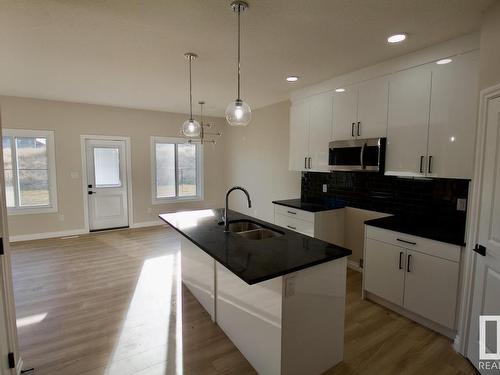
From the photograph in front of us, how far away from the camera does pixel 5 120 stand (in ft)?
15.0

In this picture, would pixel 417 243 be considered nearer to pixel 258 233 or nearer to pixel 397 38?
pixel 258 233

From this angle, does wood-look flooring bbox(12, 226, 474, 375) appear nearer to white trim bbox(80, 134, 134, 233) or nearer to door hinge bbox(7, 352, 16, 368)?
door hinge bbox(7, 352, 16, 368)

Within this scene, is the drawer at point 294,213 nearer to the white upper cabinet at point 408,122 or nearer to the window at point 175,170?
the white upper cabinet at point 408,122

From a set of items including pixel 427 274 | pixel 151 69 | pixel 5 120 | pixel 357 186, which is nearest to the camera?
pixel 427 274

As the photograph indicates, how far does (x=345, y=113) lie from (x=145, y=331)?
3.28m

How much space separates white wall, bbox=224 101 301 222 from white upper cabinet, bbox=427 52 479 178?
7.74 feet

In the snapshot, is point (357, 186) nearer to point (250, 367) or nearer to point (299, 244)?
point (299, 244)

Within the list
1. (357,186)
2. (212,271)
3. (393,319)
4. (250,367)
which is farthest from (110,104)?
(393,319)

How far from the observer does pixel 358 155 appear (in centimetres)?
317

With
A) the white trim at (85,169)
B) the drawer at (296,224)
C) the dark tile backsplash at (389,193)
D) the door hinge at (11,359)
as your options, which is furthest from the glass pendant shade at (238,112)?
the white trim at (85,169)

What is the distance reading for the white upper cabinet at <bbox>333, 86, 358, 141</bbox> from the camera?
3.26 metres

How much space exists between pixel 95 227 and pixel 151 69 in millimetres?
3869

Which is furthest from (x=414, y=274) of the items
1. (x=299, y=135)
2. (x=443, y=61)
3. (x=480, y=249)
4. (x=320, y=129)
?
(x=299, y=135)

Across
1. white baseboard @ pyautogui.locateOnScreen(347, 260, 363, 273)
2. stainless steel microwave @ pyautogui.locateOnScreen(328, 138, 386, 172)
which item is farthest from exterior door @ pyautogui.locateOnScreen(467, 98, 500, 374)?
white baseboard @ pyautogui.locateOnScreen(347, 260, 363, 273)
